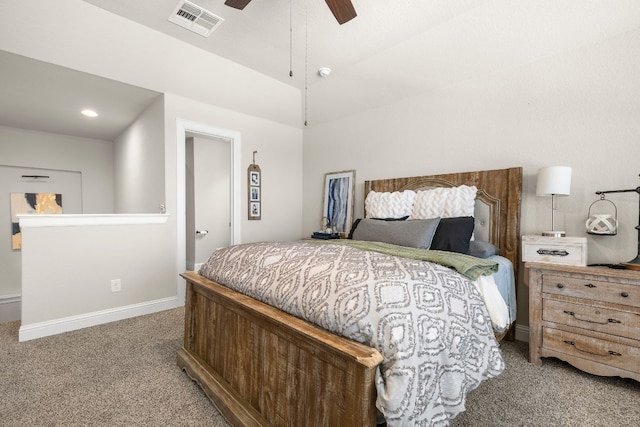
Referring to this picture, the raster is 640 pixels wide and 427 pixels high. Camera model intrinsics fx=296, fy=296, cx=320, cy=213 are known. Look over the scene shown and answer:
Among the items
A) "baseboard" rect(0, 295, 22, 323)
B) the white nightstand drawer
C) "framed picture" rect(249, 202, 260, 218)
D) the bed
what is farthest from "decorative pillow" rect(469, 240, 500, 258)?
"baseboard" rect(0, 295, 22, 323)

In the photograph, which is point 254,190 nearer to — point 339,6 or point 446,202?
point 446,202

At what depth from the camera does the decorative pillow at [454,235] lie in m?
2.28

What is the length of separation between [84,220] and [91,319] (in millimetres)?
954

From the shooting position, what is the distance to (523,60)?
2.58m

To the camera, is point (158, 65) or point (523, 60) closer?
point (523, 60)

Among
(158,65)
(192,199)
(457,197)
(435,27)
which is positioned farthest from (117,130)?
(457,197)

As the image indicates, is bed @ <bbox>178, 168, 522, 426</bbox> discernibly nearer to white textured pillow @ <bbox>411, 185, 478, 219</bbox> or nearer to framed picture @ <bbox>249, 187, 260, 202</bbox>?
white textured pillow @ <bbox>411, 185, 478, 219</bbox>

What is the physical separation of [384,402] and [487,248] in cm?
183

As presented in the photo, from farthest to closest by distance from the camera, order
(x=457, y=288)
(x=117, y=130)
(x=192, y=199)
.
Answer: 1. (x=192, y=199)
2. (x=117, y=130)
3. (x=457, y=288)

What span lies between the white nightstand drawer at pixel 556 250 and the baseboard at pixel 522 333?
74 cm

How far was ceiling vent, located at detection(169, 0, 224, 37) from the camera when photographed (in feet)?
7.78

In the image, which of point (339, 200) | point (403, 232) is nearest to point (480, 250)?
point (403, 232)

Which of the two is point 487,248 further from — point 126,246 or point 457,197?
point 126,246

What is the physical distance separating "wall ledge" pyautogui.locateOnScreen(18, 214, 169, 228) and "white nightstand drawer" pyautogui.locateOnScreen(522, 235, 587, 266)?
3.45 m
